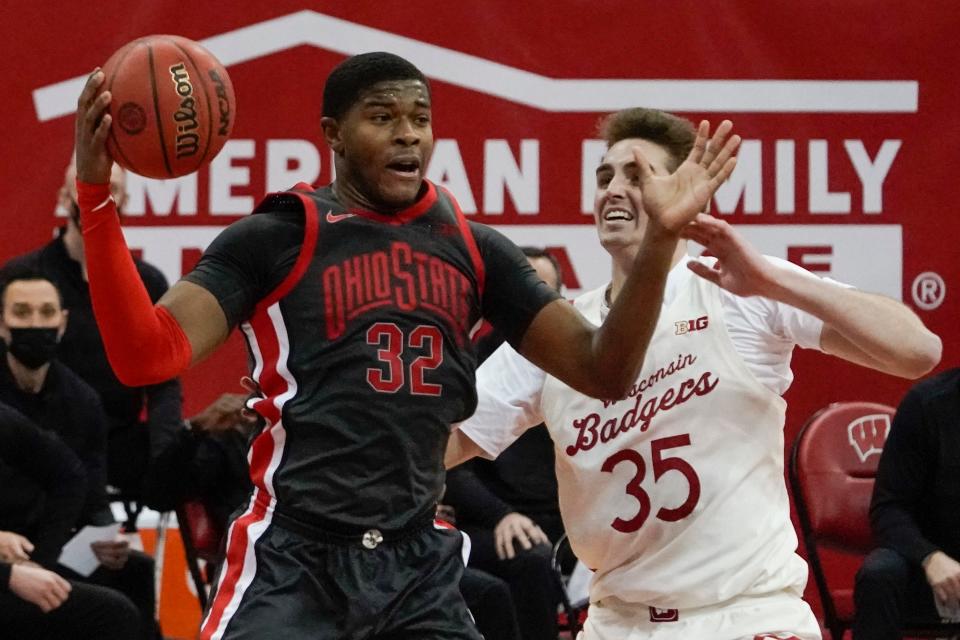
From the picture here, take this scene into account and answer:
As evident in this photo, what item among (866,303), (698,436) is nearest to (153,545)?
(698,436)

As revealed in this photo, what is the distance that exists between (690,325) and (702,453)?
0.34 metres

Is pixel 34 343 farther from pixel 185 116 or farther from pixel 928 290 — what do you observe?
pixel 928 290

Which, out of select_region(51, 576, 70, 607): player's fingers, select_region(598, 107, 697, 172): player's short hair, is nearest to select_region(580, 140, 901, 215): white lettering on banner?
select_region(51, 576, 70, 607): player's fingers

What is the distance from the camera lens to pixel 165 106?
298cm

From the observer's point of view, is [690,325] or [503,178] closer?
[690,325]

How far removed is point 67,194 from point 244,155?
946 millimetres

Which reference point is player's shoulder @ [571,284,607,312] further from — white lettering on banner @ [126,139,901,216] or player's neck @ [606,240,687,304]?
white lettering on banner @ [126,139,901,216]

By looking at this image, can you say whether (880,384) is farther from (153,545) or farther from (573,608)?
(153,545)

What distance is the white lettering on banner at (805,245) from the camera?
727 centimetres

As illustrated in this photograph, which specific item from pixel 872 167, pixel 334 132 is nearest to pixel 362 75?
pixel 334 132

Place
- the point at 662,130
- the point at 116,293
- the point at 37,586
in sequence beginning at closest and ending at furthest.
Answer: the point at 116,293, the point at 662,130, the point at 37,586

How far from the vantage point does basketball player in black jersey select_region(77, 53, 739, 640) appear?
2.80m

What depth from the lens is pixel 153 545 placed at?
23.1 ft

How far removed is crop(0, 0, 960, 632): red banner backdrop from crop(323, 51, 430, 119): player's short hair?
13.8 ft
